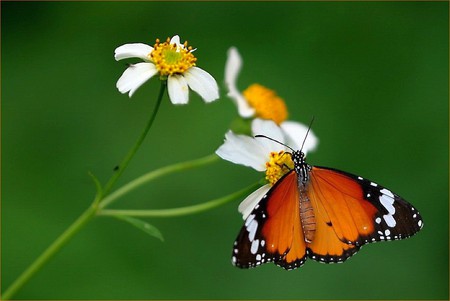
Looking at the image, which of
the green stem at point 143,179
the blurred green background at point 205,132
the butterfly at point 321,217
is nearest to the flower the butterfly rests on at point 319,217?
the butterfly at point 321,217

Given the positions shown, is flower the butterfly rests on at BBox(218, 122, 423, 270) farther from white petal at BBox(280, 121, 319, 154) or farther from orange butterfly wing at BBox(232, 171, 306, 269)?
white petal at BBox(280, 121, 319, 154)

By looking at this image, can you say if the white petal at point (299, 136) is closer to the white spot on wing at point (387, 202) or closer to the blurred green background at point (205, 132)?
the white spot on wing at point (387, 202)

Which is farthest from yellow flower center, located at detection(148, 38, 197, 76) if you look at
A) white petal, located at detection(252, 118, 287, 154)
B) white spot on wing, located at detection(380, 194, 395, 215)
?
white spot on wing, located at detection(380, 194, 395, 215)

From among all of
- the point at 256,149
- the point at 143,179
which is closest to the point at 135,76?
the point at 143,179

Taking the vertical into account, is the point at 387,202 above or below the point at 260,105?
below

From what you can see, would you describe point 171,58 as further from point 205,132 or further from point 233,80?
point 205,132

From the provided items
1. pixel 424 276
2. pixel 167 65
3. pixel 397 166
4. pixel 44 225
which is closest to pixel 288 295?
pixel 424 276

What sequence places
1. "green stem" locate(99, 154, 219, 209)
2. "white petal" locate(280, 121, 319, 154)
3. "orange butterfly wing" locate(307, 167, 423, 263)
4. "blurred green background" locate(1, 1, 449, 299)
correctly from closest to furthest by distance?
1. "green stem" locate(99, 154, 219, 209)
2. "orange butterfly wing" locate(307, 167, 423, 263)
3. "white petal" locate(280, 121, 319, 154)
4. "blurred green background" locate(1, 1, 449, 299)

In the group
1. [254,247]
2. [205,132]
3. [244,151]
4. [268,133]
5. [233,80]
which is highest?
[205,132]
